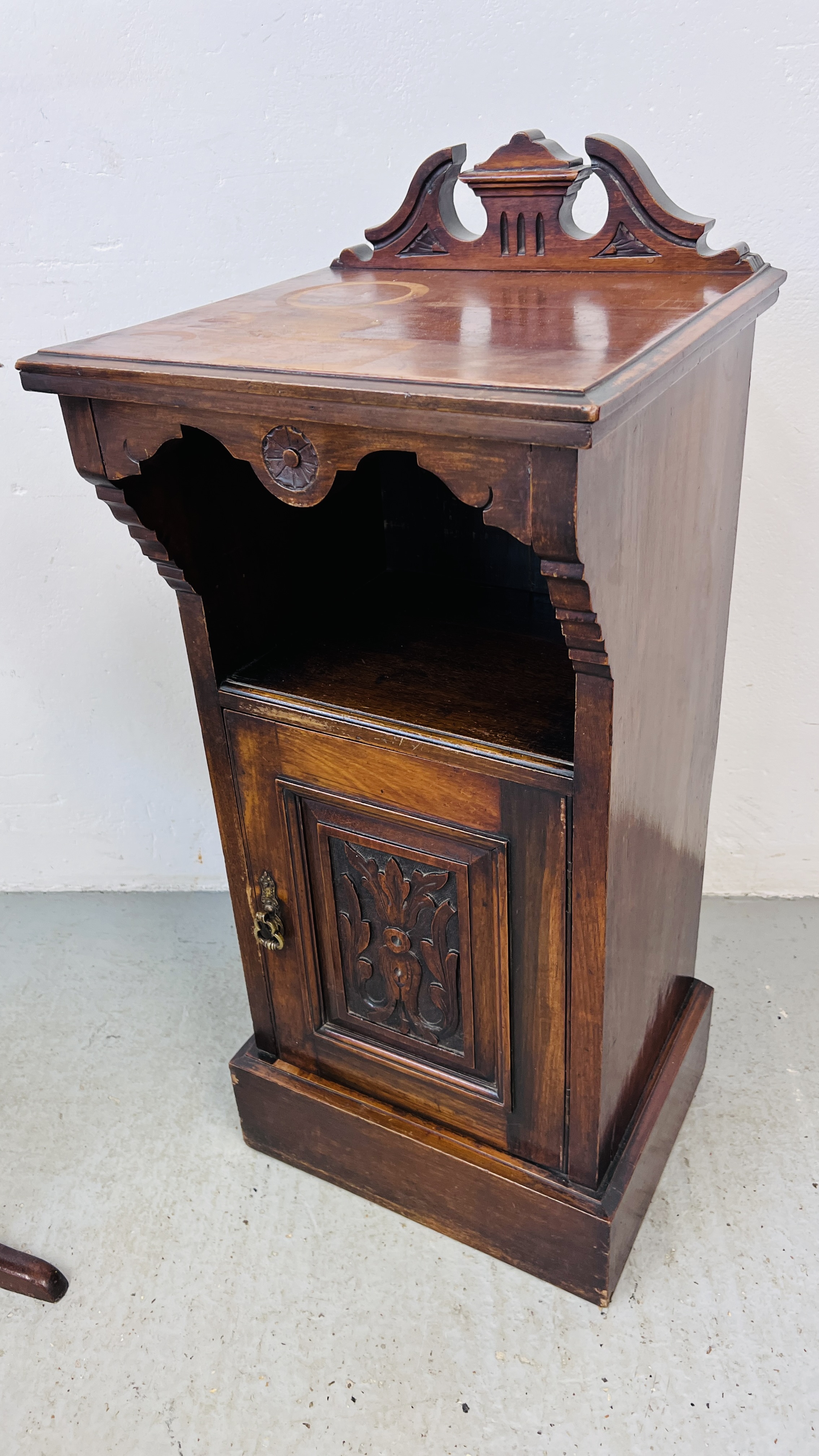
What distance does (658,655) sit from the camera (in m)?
1.28

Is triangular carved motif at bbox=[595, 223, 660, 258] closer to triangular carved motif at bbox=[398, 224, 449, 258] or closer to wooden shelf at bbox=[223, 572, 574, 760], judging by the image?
triangular carved motif at bbox=[398, 224, 449, 258]

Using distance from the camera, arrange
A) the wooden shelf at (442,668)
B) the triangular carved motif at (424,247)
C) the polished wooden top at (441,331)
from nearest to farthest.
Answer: the polished wooden top at (441,331) → the wooden shelf at (442,668) → the triangular carved motif at (424,247)

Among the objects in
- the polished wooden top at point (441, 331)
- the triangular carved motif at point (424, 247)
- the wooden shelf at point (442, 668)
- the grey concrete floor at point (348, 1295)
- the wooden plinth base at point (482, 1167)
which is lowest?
the grey concrete floor at point (348, 1295)

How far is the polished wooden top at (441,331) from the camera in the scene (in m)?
1.03

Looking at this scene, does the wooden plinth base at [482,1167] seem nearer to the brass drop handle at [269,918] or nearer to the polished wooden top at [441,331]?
the brass drop handle at [269,918]

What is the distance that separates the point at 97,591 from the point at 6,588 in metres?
0.19

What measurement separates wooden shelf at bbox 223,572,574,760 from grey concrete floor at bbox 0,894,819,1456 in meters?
0.81

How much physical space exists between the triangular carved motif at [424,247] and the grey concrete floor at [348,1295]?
1.34 m

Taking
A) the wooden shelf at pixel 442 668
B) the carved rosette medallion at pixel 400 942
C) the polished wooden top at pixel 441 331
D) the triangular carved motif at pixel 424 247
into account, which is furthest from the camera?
the triangular carved motif at pixel 424 247

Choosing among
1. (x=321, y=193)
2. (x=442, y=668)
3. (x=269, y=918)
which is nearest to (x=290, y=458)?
(x=442, y=668)

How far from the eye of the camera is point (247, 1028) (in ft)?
6.68

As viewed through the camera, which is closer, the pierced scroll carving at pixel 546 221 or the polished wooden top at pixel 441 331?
the polished wooden top at pixel 441 331

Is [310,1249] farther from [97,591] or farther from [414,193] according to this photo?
[414,193]

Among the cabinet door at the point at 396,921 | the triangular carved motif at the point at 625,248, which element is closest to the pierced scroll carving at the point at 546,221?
the triangular carved motif at the point at 625,248
